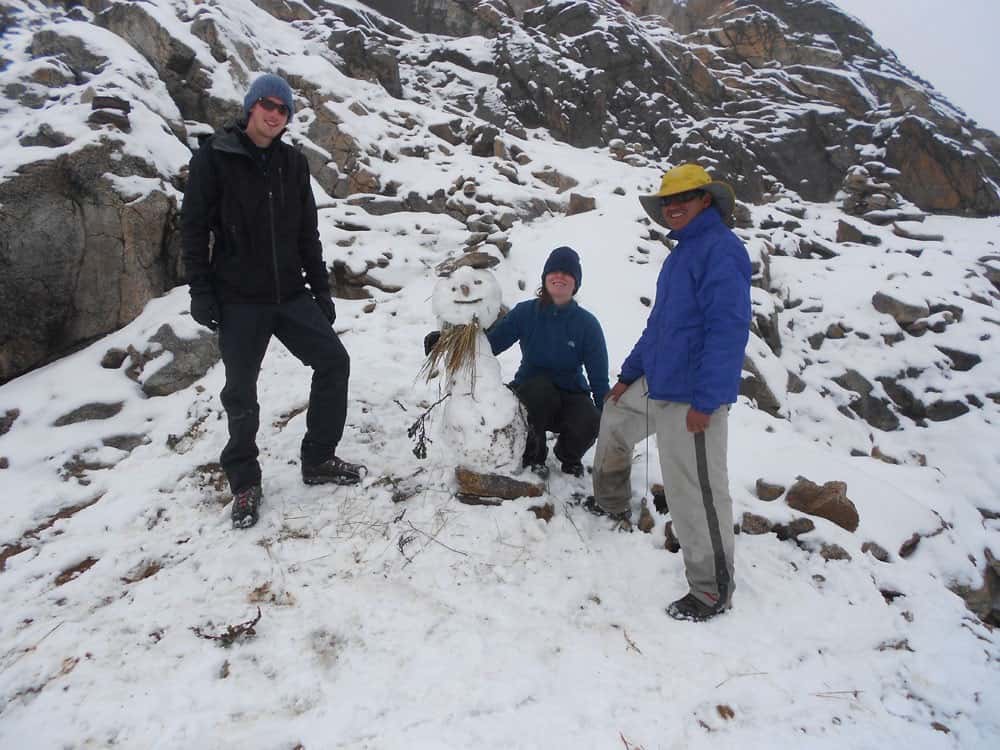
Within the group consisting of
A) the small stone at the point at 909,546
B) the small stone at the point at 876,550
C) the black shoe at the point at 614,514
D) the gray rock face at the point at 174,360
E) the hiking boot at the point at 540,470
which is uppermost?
the small stone at the point at 876,550

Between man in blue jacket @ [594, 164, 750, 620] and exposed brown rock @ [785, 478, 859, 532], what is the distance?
1290 mm

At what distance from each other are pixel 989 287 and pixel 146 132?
1669 cm

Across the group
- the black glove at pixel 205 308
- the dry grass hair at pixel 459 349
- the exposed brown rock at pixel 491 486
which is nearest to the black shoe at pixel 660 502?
the exposed brown rock at pixel 491 486

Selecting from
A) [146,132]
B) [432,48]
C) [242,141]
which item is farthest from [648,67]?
[242,141]

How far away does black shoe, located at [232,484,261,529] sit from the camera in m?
3.03

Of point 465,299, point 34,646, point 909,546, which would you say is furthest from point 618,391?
point 34,646

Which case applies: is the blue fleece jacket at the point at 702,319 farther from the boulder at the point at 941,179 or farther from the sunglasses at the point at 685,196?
the boulder at the point at 941,179

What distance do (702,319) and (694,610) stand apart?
4.75 feet

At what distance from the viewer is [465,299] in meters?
3.40

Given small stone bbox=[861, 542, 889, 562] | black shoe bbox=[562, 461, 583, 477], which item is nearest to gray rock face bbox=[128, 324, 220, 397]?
black shoe bbox=[562, 461, 583, 477]

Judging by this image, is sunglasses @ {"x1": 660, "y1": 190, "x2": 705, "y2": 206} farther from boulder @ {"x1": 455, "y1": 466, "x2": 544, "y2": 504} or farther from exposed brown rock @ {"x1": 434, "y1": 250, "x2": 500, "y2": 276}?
exposed brown rock @ {"x1": 434, "y1": 250, "x2": 500, "y2": 276}

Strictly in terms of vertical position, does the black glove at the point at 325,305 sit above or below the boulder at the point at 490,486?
above

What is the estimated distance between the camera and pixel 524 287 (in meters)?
7.88

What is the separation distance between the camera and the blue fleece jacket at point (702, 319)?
244 centimetres
